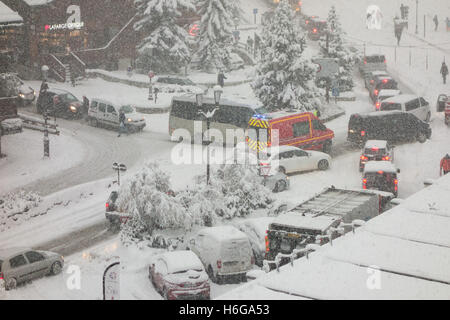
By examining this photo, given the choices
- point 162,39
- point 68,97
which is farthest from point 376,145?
point 162,39

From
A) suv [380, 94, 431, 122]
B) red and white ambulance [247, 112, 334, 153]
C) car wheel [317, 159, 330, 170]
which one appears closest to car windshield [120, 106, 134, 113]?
red and white ambulance [247, 112, 334, 153]

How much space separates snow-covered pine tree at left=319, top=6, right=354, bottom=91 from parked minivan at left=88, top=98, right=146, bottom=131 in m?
17.1

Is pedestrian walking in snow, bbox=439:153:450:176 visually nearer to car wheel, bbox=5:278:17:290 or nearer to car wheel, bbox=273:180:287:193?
car wheel, bbox=273:180:287:193

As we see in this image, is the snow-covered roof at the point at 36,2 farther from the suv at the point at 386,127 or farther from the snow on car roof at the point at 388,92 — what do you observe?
the suv at the point at 386,127

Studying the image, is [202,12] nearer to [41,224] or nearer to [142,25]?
[142,25]

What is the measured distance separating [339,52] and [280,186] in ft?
78.7

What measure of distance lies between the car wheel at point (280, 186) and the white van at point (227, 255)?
7222 millimetres

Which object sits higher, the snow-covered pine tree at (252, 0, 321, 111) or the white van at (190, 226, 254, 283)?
the snow-covered pine tree at (252, 0, 321, 111)

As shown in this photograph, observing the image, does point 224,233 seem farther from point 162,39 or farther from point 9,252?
point 162,39

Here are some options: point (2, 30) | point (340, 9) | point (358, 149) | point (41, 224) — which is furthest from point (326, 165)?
point (340, 9)

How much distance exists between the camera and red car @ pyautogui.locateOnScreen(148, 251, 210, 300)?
62.1 ft

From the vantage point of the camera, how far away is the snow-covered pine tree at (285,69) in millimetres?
40875

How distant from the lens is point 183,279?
62.3 ft

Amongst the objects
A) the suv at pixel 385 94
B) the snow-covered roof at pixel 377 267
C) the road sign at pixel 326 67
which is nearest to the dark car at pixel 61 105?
the road sign at pixel 326 67
